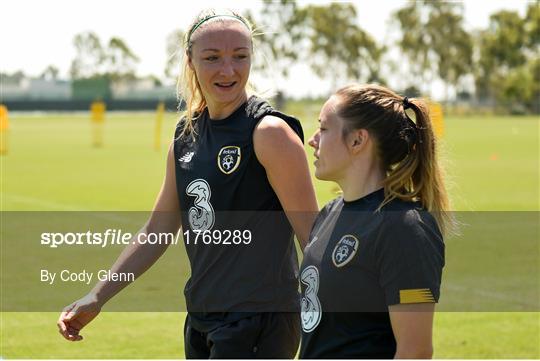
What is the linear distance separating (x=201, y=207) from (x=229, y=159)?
0.24 m

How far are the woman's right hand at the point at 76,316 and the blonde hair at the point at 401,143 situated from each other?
133 cm

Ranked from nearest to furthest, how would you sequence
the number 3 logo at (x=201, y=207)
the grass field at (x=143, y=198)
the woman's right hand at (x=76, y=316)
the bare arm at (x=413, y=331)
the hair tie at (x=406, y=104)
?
1. the bare arm at (x=413, y=331)
2. the hair tie at (x=406, y=104)
3. the number 3 logo at (x=201, y=207)
4. the woman's right hand at (x=76, y=316)
5. the grass field at (x=143, y=198)

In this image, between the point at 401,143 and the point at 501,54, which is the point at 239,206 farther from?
the point at 501,54

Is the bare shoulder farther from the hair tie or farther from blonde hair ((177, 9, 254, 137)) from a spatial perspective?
the hair tie

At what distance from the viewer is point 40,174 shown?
20781 mm

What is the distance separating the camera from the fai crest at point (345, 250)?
2604 mm

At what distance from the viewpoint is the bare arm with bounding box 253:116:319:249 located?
3.20 m

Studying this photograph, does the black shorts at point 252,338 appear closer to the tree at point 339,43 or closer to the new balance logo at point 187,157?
the new balance logo at point 187,157

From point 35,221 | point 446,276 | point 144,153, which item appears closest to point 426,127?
point 446,276

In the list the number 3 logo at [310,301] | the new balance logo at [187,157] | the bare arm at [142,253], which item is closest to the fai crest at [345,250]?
the number 3 logo at [310,301]

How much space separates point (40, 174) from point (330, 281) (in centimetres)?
1891

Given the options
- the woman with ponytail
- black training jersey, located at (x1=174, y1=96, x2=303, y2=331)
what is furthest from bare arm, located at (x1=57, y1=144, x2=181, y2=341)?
the woman with ponytail

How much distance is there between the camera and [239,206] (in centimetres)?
329

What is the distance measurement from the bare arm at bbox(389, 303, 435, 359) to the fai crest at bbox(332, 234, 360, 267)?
0.22m
